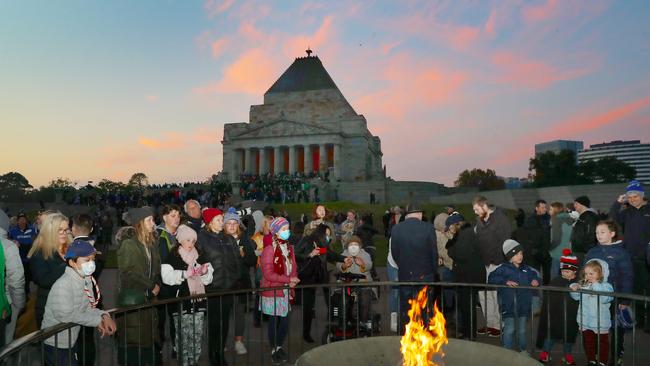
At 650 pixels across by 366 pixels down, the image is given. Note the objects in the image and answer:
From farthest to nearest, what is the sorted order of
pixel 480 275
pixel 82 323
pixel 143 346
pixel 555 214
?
1. pixel 555 214
2. pixel 480 275
3. pixel 143 346
4. pixel 82 323

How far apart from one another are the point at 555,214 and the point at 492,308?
11.0 ft

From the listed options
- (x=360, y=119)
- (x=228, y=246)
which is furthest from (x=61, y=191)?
(x=228, y=246)

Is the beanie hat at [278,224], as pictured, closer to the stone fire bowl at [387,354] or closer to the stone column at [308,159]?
the stone fire bowl at [387,354]

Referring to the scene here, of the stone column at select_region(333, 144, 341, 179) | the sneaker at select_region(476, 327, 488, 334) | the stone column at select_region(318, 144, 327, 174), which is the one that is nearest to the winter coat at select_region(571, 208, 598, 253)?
the sneaker at select_region(476, 327, 488, 334)

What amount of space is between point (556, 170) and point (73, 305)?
3005 inches

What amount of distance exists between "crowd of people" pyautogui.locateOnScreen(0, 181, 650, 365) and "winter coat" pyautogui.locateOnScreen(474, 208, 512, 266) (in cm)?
2

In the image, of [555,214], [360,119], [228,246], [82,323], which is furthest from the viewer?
[360,119]

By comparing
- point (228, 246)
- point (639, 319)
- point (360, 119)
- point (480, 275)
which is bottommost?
point (639, 319)

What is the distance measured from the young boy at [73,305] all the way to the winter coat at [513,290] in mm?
5042

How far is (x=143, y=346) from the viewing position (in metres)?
5.68

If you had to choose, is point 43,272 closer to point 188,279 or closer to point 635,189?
point 188,279

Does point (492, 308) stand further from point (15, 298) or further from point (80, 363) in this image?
point (15, 298)

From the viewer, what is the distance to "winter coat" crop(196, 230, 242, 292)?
22.6ft

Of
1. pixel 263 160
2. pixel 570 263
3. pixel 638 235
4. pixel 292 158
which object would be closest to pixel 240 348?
pixel 570 263
